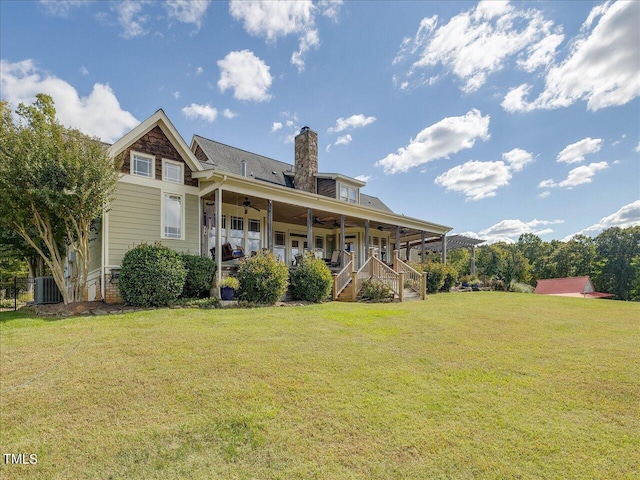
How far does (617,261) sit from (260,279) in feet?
183

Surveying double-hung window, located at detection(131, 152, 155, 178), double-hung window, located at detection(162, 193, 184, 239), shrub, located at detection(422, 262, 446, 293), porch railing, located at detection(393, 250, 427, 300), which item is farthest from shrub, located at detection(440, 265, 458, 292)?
double-hung window, located at detection(131, 152, 155, 178)

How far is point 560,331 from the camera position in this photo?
7.09 m

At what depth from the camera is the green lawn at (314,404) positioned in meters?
2.68

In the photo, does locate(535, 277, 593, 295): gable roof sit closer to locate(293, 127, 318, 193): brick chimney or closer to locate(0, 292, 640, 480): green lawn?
locate(293, 127, 318, 193): brick chimney

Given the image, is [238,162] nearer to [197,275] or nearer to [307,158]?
[307,158]

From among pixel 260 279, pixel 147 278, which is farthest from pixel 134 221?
pixel 260 279

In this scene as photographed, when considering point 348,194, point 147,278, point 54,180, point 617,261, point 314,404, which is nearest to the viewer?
point 314,404

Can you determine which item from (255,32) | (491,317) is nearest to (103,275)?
(255,32)

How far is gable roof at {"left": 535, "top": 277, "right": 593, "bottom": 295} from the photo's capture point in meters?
29.0

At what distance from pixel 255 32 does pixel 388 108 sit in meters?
7.21

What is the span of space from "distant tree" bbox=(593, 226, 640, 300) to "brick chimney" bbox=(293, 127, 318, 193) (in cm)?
4895

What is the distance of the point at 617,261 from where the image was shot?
144ft

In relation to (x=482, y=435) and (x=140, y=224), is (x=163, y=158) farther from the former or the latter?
(x=482, y=435)

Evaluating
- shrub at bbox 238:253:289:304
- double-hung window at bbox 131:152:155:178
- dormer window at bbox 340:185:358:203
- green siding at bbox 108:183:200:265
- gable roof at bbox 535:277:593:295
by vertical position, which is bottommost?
gable roof at bbox 535:277:593:295
